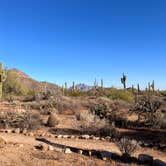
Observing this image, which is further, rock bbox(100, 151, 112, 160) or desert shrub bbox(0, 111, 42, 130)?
desert shrub bbox(0, 111, 42, 130)

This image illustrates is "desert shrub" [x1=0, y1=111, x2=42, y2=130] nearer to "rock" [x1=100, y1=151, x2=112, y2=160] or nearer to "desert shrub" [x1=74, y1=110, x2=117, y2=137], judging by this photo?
"desert shrub" [x1=74, y1=110, x2=117, y2=137]

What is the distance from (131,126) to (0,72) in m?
10.4

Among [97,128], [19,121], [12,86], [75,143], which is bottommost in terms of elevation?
[75,143]

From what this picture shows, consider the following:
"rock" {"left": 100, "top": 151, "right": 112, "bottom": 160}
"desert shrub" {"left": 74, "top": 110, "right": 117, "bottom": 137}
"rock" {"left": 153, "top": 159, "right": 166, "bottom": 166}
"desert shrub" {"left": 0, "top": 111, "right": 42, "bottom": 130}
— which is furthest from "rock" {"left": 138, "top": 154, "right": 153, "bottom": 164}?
"desert shrub" {"left": 0, "top": 111, "right": 42, "bottom": 130}

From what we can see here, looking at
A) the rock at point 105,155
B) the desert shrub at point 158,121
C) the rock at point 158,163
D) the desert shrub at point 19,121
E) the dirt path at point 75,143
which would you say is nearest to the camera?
the rock at point 158,163

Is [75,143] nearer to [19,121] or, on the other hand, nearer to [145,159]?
[145,159]

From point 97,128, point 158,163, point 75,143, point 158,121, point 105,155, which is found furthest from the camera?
point 158,121

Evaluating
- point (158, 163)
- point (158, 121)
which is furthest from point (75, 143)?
point (158, 121)

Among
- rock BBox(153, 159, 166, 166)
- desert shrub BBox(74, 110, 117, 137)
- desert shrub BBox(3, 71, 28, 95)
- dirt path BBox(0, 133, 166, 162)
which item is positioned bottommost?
rock BBox(153, 159, 166, 166)

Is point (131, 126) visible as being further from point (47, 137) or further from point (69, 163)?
point (69, 163)

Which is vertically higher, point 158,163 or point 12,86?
point 12,86

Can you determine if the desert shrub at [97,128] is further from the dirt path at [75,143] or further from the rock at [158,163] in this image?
the rock at [158,163]

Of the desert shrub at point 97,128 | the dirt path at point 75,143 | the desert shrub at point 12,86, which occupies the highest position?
the desert shrub at point 12,86

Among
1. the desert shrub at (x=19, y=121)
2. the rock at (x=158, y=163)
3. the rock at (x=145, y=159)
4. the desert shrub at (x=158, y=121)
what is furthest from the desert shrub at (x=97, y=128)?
the rock at (x=158, y=163)
